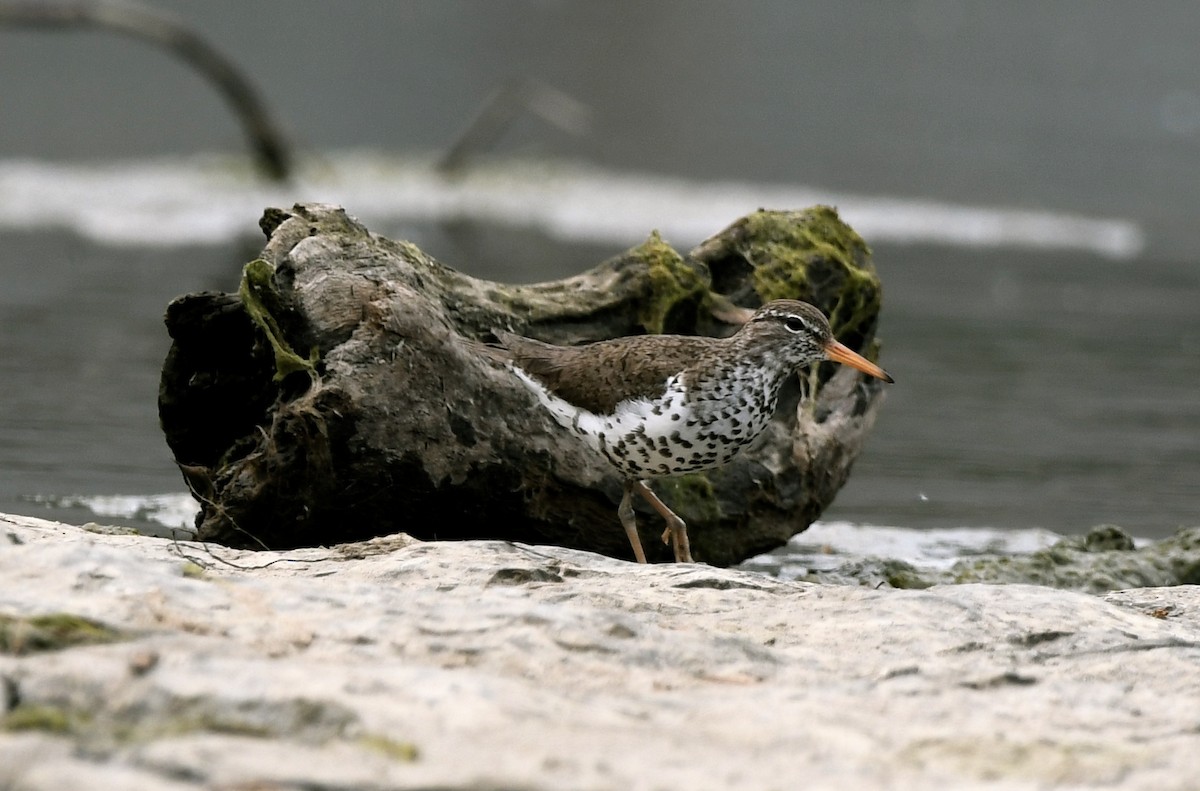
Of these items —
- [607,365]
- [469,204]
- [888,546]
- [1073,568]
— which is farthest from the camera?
[469,204]

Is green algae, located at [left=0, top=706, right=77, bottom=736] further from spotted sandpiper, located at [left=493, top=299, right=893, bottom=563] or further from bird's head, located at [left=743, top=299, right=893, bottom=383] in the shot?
bird's head, located at [left=743, top=299, right=893, bottom=383]

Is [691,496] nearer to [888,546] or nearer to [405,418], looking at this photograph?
[888,546]

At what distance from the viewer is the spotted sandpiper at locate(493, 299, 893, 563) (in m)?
7.14

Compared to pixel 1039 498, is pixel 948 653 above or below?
below

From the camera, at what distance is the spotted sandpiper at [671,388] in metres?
7.14

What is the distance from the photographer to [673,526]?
767 cm

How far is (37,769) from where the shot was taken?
11.3ft

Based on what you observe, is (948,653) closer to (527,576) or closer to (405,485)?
(527,576)

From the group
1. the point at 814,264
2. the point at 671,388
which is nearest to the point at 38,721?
the point at 671,388

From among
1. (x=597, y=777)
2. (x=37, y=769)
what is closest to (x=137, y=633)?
(x=37, y=769)

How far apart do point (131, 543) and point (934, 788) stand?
3.39 metres

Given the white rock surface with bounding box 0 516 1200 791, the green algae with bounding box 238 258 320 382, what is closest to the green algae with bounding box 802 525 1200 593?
the white rock surface with bounding box 0 516 1200 791

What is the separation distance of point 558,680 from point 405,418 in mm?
2840

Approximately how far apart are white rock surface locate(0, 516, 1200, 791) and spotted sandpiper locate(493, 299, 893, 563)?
1.19m
